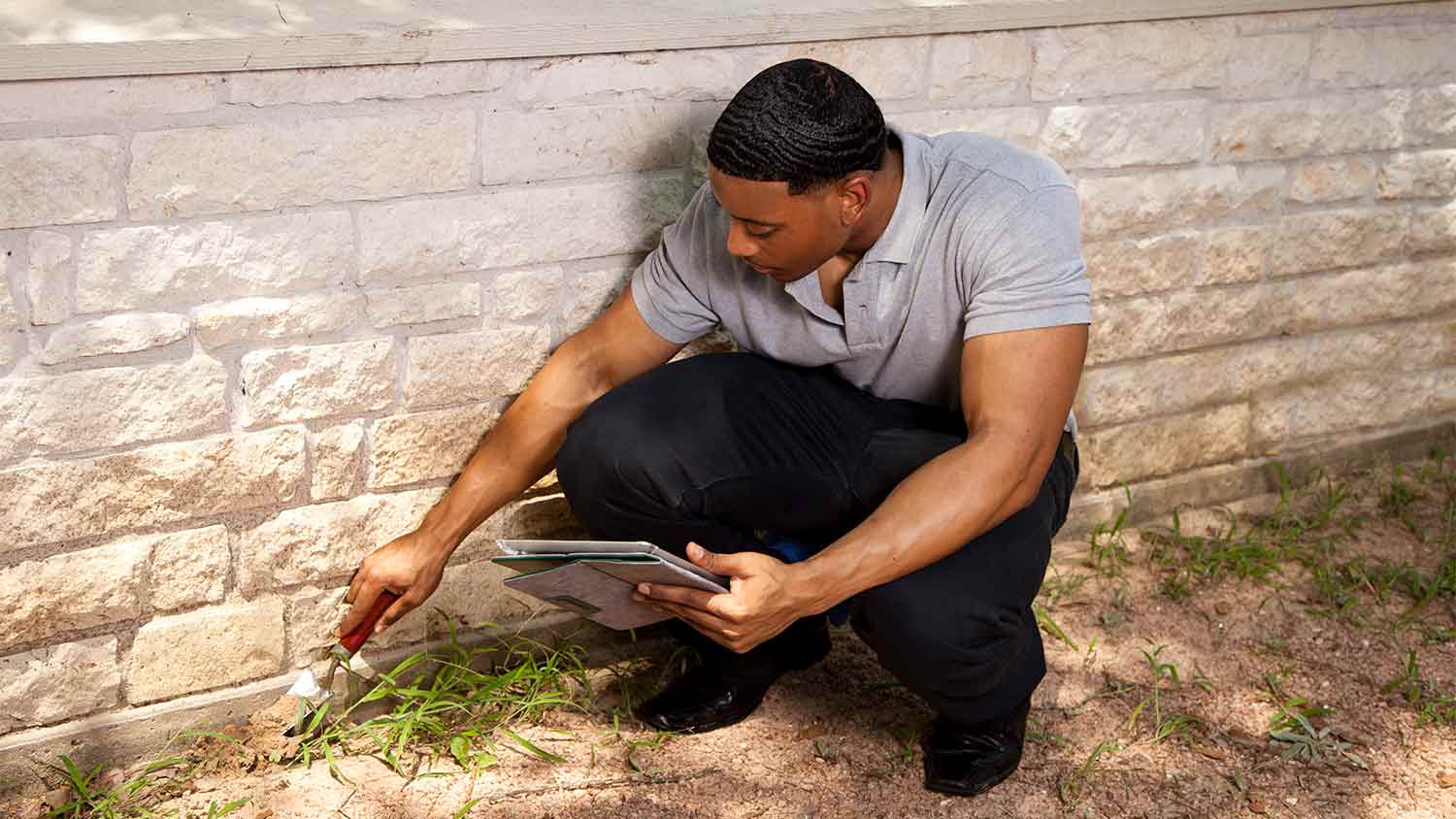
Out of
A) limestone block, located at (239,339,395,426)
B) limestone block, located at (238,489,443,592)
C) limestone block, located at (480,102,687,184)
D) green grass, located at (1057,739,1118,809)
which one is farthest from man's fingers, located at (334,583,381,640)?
green grass, located at (1057,739,1118,809)

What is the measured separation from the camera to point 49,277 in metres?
2.69

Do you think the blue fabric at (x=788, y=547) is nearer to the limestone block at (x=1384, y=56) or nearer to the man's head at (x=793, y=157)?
the man's head at (x=793, y=157)

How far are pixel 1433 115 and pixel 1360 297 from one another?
528 mm

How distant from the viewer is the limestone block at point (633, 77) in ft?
9.94

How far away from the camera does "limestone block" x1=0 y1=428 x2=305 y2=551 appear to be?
282 centimetres

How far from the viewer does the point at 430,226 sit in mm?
3025

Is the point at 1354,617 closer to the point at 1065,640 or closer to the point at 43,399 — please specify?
the point at 1065,640

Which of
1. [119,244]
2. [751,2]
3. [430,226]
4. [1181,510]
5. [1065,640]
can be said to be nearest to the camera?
[119,244]

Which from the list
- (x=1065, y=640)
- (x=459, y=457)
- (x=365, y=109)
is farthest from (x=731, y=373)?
(x=1065, y=640)

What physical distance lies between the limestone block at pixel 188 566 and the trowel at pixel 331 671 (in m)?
0.26

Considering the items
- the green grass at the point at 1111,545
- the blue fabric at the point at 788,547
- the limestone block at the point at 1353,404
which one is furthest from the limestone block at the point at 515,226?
the limestone block at the point at 1353,404

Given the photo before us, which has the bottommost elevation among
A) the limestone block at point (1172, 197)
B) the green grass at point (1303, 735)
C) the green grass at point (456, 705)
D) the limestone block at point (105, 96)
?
A: the green grass at point (456, 705)

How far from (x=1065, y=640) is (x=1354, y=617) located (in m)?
0.77

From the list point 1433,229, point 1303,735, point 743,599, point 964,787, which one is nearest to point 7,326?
point 743,599
